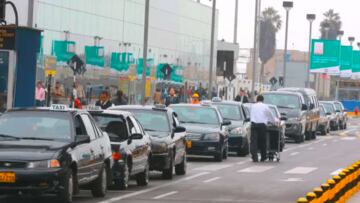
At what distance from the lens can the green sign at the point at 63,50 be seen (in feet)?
169

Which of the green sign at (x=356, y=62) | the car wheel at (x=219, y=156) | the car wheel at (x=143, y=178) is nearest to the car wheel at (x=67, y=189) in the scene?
the car wheel at (x=143, y=178)

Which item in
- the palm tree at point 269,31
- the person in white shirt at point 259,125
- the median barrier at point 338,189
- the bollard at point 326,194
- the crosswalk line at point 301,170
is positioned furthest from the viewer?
the palm tree at point 269,31

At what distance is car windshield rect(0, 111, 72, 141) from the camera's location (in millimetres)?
17703

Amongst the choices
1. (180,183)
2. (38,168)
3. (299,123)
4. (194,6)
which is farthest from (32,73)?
(194,6)

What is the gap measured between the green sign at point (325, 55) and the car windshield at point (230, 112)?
61255mm

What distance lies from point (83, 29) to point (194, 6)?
2687 cm

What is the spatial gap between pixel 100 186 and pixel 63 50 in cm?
3412

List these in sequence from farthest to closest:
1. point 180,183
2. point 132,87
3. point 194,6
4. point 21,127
A: 1. point 194,6
2. point 132,87
3. point 180,183
4. point 21,127

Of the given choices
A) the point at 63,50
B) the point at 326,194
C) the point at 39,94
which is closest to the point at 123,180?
the point at 326,194

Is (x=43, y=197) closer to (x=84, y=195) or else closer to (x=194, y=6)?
(x=84, y=195)

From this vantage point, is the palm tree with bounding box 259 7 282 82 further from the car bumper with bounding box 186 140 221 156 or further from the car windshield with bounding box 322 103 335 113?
the car bumper with bounding box 186 140 221 156

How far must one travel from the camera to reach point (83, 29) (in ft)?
189

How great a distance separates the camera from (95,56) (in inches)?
2283

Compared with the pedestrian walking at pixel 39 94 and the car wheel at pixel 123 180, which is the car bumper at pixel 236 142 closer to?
the pedestrian walking at pixel 39 94
